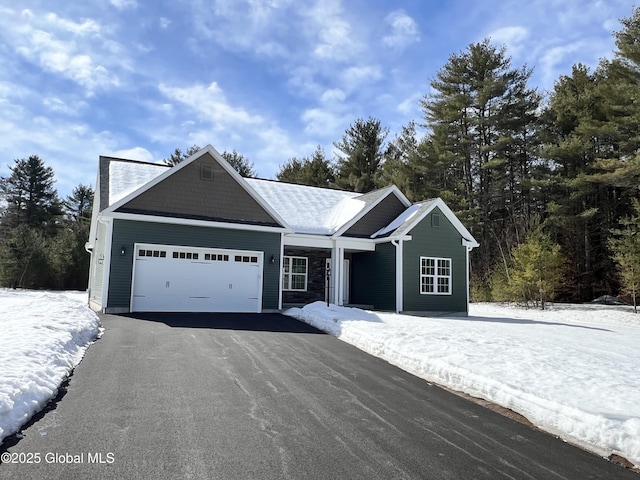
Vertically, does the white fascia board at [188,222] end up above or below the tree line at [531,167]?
below

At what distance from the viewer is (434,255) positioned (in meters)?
16.7

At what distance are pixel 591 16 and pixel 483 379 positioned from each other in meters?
9.81

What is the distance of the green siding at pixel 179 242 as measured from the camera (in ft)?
41.4

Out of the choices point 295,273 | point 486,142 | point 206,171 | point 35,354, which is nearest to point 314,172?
point 486,142

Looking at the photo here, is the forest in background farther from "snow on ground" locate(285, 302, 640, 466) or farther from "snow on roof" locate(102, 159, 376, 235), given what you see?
"snow on ground" locate(285, 302, 640, 466)

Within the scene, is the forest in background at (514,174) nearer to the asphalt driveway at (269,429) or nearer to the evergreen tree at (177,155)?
the evergreen tree at (177,155)

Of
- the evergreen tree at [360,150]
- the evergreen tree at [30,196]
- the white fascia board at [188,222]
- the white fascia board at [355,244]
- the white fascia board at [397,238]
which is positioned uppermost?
the evergreen tree at [360,150]

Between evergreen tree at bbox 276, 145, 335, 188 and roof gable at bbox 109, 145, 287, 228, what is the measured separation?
21881 mm

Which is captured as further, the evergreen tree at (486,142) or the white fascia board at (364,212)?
the evergreen tree at (486,142)

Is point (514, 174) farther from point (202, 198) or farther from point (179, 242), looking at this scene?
point (179, 242)

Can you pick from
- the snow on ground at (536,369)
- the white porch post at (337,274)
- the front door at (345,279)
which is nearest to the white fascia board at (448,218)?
the white porch post at (337,274)

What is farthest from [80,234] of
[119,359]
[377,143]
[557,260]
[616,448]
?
[616,448]

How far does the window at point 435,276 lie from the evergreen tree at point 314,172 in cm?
2086

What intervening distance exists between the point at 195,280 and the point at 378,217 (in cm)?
792
